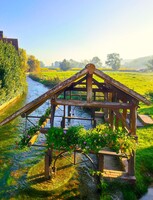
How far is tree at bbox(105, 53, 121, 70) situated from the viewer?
532 feet

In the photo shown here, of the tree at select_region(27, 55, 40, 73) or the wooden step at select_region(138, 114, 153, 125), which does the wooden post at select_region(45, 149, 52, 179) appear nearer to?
the wooden step at select_region(138, 114, 153, 125)

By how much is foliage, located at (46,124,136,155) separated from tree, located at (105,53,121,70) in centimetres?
15731

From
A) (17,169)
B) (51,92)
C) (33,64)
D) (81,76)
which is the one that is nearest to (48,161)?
(17,169)

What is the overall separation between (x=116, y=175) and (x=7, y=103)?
2090 centimetres

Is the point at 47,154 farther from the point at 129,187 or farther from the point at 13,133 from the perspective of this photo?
the point at 13,133

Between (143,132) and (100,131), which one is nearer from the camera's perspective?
(100,131)

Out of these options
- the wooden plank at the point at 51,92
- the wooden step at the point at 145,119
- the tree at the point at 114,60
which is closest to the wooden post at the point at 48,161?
the wooden plank at the point at 51,92

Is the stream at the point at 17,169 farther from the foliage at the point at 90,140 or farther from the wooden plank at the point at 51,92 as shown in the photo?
the wooden plank at the point at 51,92

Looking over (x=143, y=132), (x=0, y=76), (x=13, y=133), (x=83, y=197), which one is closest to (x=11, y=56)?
(x=0, y=76)

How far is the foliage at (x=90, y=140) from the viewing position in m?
8.90

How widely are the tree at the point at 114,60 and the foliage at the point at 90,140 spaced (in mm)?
157310

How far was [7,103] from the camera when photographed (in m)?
28.0

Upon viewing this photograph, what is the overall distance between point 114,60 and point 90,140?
168 metres

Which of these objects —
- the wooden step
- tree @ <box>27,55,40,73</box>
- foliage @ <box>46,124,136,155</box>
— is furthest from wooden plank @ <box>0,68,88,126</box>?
tree @ <box>27,55,40,73</box>
